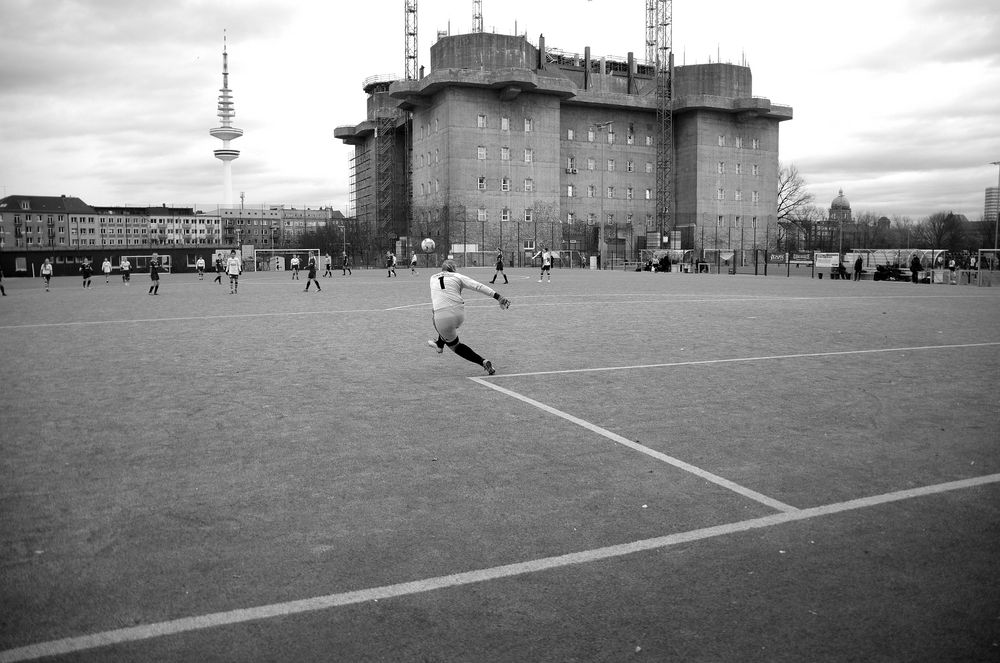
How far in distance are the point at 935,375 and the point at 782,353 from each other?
2727mm

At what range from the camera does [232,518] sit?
215 inches

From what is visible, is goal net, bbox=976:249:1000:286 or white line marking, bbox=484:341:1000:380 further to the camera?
goal net, bbox=976:249:1000:286

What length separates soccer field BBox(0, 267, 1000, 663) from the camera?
12.7 ft

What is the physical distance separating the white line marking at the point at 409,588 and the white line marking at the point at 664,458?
0.93 feet

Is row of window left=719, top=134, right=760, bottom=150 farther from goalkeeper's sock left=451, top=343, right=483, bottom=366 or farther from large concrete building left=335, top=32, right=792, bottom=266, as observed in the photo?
goalkeeper's sock left=451, top=343, right=483, bottom=366

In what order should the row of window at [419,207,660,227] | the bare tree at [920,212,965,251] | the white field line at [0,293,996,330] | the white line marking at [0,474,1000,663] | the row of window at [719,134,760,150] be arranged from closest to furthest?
the white line marking at [0,474,1000,663] < the white field line at [0,293,996,330] < the row of window at [419,207,660,227] < the row of window at [719,134,760,150] < the bare tree at [920,212,965,251]

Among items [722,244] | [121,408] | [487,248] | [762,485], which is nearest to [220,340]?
[121,408]

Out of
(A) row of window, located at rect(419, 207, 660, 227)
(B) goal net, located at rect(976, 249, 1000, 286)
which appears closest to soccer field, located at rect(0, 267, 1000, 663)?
(B) goal net, located at rect(976, 249, 1000, 286)

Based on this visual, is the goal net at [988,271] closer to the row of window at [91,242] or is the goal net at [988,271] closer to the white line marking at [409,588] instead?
the white line marking at [409,588]

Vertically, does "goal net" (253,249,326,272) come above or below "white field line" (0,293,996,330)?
above

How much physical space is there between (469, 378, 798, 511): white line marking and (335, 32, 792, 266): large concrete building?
237ft

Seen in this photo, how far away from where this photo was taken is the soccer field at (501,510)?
388 centimetres

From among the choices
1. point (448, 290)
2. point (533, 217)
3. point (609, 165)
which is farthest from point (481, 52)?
point (448, 290)

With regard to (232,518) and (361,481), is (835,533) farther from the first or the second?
(232,518)
